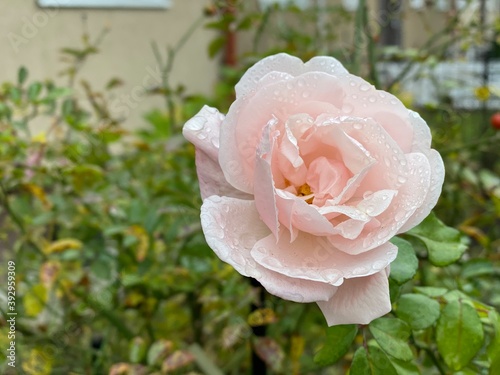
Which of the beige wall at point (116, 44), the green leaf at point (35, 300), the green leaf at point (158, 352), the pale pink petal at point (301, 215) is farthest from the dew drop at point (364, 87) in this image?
the beige wall at point (116, 44)

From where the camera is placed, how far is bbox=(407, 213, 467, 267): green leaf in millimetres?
607

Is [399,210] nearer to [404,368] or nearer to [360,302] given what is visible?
[360,302]

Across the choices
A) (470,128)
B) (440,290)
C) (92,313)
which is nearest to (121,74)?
(470,128)

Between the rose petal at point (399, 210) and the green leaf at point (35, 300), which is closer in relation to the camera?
the rose petal at point (399, 210)

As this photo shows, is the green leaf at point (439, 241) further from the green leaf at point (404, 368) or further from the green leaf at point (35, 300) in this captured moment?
the green leaf at point (35, 300)

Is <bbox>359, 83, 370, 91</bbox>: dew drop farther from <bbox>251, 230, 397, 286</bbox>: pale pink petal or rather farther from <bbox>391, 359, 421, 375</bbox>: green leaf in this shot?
<bbox>391, 359, 421, 375</bbox>: green leaf

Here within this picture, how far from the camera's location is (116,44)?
4.04 metres

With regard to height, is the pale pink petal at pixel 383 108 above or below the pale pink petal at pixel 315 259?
above

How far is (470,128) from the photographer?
9.41 feet

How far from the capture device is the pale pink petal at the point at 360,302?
18.8 inches

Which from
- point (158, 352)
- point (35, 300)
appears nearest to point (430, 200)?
point (158, 352)

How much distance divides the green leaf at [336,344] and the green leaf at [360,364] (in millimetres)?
24

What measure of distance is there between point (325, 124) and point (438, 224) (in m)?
0.19

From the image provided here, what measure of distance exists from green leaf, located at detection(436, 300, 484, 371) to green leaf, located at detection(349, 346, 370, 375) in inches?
3.2
